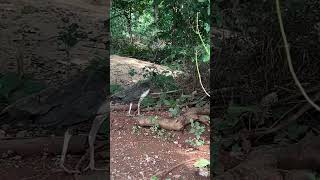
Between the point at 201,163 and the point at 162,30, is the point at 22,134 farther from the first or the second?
the point at 162,30

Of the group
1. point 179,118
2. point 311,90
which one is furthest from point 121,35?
point 311,90

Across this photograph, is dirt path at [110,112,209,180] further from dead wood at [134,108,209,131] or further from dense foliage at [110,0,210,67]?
dense foliage at [110,0,210,67]

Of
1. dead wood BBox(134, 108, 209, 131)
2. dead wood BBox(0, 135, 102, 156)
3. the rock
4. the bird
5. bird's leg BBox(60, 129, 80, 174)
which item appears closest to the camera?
bird's leg BBox(60, 129, 80, 174)

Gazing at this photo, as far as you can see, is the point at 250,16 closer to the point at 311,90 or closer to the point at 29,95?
the point at 311,90

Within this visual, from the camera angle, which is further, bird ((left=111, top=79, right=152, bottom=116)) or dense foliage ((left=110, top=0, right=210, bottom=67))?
dense foliage ((left=110, top=0, right=210, bottom=67))

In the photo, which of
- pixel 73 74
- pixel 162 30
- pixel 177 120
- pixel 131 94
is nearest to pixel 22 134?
pixel 177 120

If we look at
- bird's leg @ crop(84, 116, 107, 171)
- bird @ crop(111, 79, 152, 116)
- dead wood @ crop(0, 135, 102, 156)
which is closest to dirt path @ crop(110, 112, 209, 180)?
bird's leg @ crop(84, 116, 107, 171)

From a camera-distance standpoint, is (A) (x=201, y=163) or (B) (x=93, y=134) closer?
(A) (x=201, y=163)

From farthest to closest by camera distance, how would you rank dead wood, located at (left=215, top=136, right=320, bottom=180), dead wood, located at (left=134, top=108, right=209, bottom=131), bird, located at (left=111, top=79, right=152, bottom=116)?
bird, located at (left=111, top=79, right=152, bottom=116)
dead wood, located at (left=134, top=108, right=209, bottom=131)
dead wood, located at (left=215, top=136, right=320, bottom=180)

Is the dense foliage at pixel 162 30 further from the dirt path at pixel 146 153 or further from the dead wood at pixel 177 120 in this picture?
the dirt path at pixel 146 153

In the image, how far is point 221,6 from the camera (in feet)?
14.6

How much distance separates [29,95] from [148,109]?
96 centimetres

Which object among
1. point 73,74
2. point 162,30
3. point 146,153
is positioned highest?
point 162,30

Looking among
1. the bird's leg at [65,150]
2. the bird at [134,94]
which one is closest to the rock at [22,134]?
the bird's leg at [65,150]
